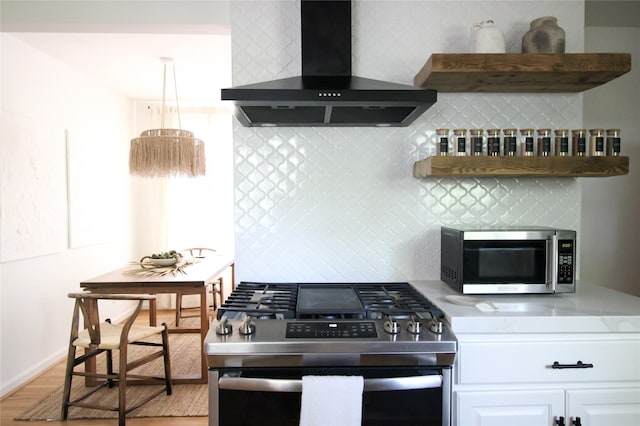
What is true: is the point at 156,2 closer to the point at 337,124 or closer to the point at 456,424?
the point at 337,124

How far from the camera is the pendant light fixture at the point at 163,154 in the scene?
3.44 metres

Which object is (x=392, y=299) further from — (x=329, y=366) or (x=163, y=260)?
(x=163, y=260)

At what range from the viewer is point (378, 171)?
210 cm

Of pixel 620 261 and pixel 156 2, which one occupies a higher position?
pixel 156 2

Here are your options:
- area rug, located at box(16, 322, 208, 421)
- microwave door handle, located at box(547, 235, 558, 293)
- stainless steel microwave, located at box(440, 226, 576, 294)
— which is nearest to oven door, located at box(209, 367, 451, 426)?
stainless steel microwave, located at box(440, 226, 576, 294)

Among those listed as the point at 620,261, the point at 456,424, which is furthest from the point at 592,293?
the point at 620,261

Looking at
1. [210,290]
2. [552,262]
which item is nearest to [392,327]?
[552,262]

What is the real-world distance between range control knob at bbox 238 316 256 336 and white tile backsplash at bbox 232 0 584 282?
66 cm

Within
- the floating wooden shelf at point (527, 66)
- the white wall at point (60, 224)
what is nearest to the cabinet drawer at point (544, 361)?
the floating wooden shelf at point (527, 66)

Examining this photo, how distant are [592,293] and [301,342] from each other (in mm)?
1363

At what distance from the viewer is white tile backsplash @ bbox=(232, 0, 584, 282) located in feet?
6.81

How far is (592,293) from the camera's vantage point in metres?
1.83

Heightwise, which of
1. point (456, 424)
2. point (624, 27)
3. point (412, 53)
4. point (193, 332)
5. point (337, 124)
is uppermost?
point (624, 27)

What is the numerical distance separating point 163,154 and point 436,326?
278 centimetres
